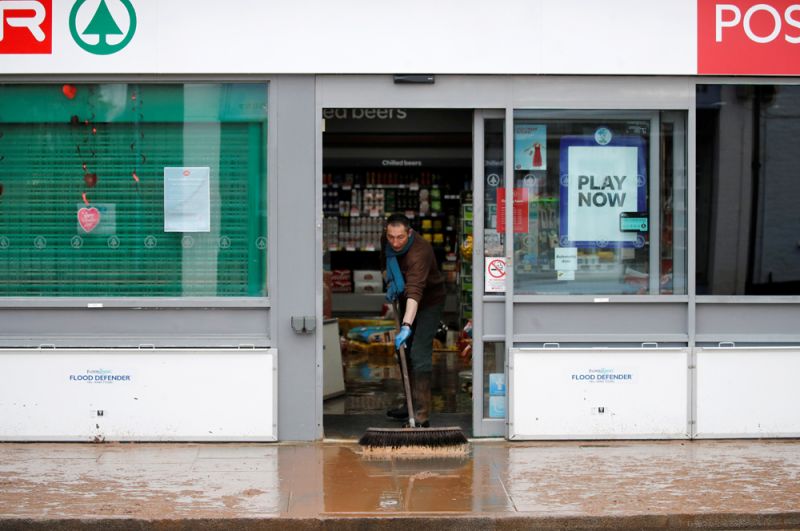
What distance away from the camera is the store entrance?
1335 centimetres

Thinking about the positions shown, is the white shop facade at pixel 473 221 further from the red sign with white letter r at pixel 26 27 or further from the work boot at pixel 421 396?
the work boot at pixel 421 396

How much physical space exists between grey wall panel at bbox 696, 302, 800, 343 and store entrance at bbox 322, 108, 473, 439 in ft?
11.8

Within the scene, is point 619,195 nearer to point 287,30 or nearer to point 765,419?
point 765,419

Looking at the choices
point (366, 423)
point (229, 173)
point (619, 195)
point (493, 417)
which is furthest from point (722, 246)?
point (229, 173)

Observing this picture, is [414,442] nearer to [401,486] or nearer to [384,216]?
[401,486]

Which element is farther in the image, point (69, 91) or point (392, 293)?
point (392, 293)

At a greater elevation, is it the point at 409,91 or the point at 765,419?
the point at 409,91

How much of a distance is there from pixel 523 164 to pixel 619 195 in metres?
0.89

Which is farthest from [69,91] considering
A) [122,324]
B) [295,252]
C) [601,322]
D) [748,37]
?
[748,37]

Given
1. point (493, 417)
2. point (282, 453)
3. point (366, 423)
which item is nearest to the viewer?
point (282, 453)

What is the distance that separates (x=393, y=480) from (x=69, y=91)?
14.1 feet

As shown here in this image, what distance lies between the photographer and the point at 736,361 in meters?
9.16

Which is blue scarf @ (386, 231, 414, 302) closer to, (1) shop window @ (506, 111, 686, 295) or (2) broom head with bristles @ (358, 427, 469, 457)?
(1) shop window @ (506, 111, 686, 295)

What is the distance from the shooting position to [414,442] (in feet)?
27.3
